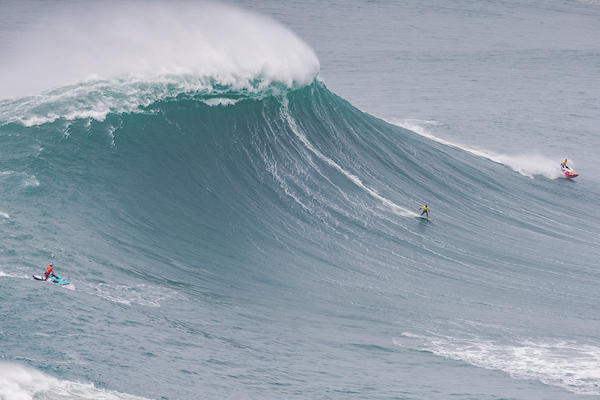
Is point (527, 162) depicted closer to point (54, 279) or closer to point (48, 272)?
point (54, 279)

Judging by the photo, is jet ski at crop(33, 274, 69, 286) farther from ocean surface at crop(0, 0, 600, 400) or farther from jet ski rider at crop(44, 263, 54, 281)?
ocean surface at crop(0, 0, 600, 400)

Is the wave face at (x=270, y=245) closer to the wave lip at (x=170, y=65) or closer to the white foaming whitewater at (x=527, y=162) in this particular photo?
the wave lip at (x=170, y=65)

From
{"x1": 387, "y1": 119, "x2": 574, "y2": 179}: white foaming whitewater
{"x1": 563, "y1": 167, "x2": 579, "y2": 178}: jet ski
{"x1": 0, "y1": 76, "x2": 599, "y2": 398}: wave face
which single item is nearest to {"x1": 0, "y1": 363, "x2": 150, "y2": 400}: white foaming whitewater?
{"x1": 0, "y1": 76, "x2": 599, "y2": 398}: wave face

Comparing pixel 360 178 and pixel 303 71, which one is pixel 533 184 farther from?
pixel 303 71

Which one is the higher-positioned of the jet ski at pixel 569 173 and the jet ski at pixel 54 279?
the jet ski at pixel 569 173

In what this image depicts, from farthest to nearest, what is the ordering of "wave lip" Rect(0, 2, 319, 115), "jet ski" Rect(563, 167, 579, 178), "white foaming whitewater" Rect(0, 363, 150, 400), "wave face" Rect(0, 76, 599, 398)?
"jet ski" Rect(563, 167, 579, 178)
"wave lip" Rect(0, 2, 319, 115)
"wave face" Rect(0, 76, 599, 398)
"white foaming whitewater" Rect(0, 363, 150, 400)

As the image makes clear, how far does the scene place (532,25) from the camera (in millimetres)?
80688

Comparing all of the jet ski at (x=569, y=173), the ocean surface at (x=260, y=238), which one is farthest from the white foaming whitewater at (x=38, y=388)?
the jet ski at (x=569, y=173)

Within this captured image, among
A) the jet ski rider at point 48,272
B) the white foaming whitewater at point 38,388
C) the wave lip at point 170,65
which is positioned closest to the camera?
the white foaming whitewater at point 38,388

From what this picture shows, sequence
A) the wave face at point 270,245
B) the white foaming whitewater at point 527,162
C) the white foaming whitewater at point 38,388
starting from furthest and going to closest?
the white foaming whitewater at point 527,162
the wave face at point 270,245
the white foaming whitewater at point 38,388

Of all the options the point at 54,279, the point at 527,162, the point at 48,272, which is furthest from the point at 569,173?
the point at 48,272

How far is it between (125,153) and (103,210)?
11.5 feet

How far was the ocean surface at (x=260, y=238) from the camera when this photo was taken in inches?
559

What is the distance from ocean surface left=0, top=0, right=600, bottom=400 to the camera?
14203mm
